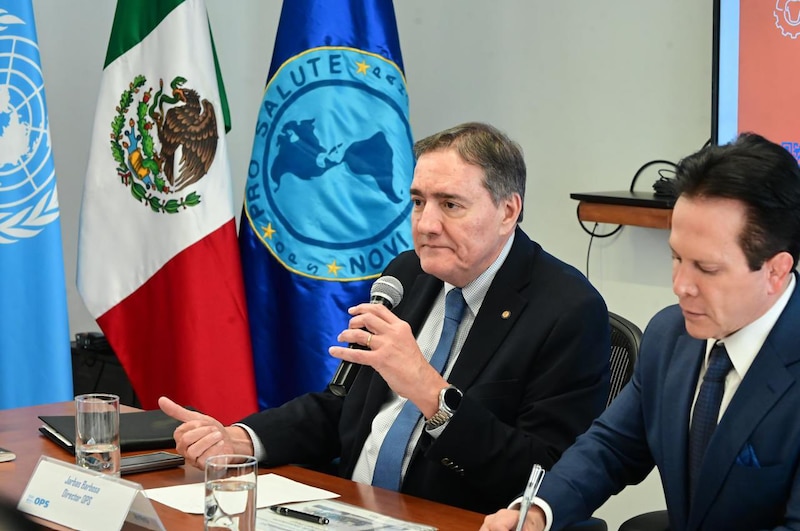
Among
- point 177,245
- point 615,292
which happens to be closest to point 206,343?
point 177,245

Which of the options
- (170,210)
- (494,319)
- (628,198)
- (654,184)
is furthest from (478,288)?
(170,210)

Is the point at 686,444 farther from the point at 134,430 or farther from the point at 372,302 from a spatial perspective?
the point at 134,430

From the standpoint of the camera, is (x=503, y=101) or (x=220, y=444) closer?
(x=220, y=444)

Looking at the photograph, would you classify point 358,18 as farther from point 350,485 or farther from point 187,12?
point 350,485

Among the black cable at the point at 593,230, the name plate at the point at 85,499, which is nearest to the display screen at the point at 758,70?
the black cable at the point at 593,230

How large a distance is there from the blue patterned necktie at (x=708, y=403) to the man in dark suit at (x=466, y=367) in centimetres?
33

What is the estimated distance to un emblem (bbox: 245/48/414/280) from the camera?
319cm

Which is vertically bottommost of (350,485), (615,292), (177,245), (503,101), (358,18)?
(350,485)

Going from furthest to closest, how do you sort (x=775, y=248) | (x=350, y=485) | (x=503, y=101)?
(x=503, y=101) → (x=350, y=485) → (x=775, y=248)

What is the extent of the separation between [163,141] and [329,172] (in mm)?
549

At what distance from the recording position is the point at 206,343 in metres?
3.25

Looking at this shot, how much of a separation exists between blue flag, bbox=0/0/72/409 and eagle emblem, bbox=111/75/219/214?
9.6 inches

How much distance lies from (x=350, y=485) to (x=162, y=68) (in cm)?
187

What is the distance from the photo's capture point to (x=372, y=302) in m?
1.97
